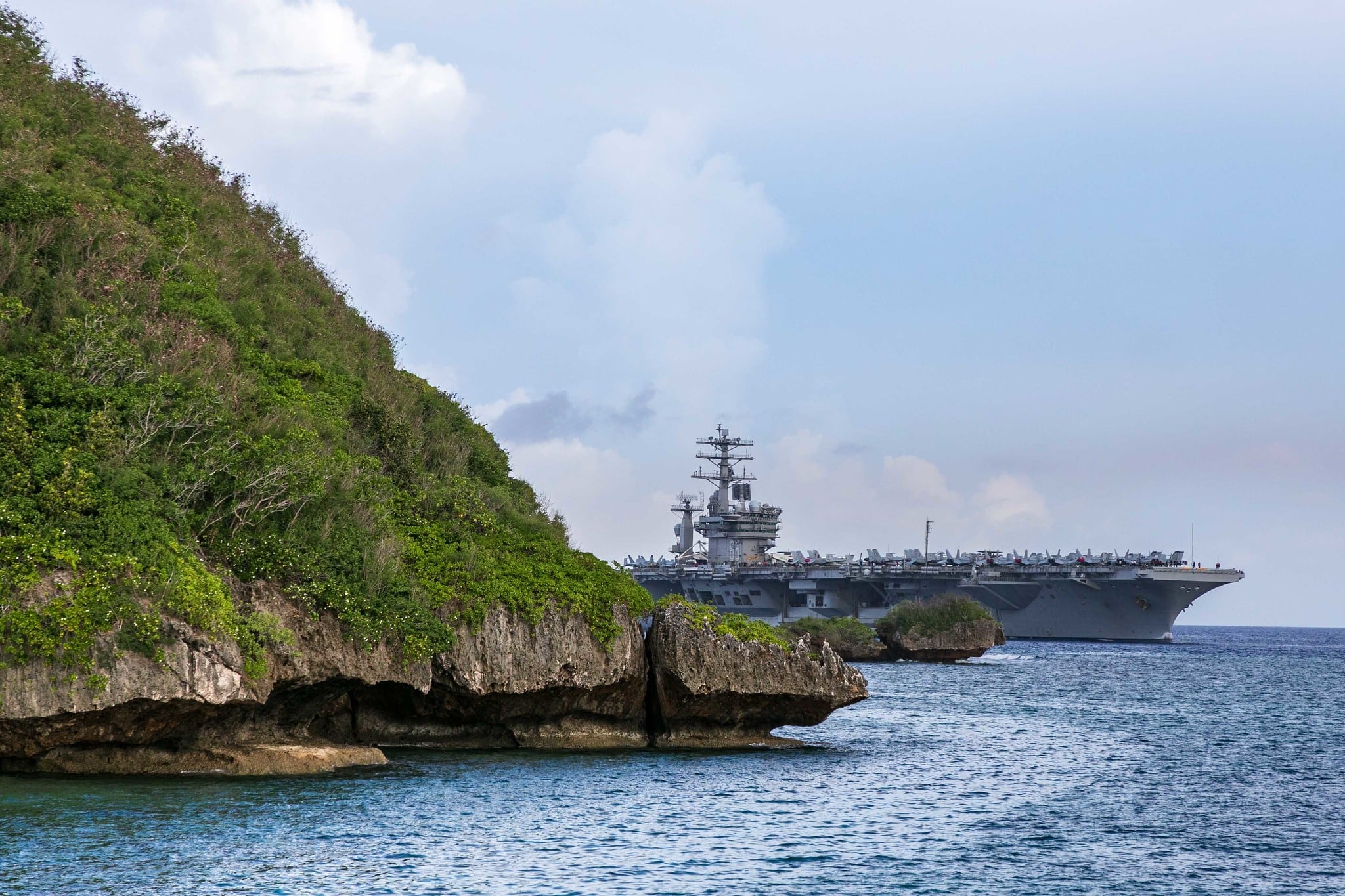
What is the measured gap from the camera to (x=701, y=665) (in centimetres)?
→ 2808

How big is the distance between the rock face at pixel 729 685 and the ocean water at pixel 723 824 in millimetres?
1214

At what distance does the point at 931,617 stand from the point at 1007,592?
84.0 ft

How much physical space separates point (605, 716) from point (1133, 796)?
36.6 ft

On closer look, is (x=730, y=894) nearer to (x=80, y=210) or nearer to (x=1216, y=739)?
(x=80, y=210)

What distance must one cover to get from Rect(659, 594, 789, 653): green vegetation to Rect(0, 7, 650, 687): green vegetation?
1.08 m

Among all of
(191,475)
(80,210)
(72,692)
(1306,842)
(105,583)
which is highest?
(80,210)

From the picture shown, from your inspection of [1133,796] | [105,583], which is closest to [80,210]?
[105,583]

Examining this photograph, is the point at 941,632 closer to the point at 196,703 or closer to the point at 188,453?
the point at 188,453

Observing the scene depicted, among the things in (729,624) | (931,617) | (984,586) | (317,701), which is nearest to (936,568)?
(984,586)

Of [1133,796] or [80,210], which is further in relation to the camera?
[80,210]

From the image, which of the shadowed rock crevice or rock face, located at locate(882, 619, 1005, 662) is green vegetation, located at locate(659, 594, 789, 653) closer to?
the shadowed rock crevice

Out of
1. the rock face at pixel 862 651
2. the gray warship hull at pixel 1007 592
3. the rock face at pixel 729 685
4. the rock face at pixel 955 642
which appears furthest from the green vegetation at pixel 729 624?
the gray warship hull at pixel 1007 592

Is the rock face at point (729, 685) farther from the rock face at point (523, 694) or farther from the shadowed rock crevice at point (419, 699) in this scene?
the rock face at point (523, 694)

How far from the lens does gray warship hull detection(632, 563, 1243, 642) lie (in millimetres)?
97250
